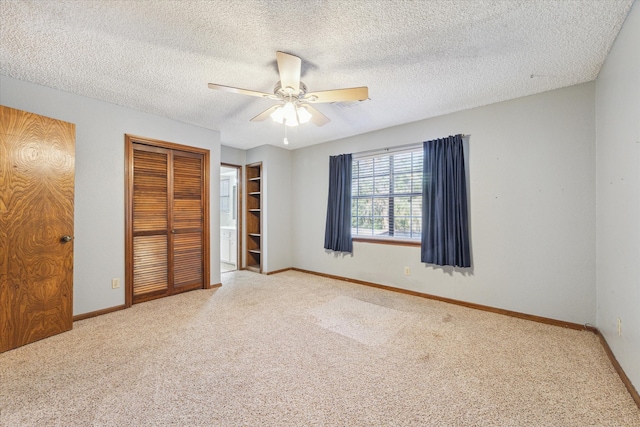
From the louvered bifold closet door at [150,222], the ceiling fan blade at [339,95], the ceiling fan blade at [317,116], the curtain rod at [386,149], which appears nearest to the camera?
the ceiling fan blade at [339,95]

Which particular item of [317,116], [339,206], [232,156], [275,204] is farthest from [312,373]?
[232,156]

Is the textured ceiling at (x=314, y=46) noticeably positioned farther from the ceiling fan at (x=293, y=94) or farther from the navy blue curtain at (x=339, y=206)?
the navy blue curtain at (x=339, y=206)

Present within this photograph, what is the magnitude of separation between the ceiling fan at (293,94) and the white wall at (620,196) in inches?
67.1

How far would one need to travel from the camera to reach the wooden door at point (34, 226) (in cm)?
220

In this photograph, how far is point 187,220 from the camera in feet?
12.5

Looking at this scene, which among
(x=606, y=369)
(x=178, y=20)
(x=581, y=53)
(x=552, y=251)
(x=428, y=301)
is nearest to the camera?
(x=178, y=20)

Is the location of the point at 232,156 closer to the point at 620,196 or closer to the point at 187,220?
the point at 187,220

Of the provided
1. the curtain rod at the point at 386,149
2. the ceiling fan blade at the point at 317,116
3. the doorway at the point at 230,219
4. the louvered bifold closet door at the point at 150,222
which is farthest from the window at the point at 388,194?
the louvered bifold closet door at the point at 150,222

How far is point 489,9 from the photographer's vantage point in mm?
1648

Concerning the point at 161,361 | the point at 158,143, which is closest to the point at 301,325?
the point at 161,361

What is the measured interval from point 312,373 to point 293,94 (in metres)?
2.20

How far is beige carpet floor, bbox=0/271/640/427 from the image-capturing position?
153cm

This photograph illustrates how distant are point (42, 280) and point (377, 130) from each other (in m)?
4.24

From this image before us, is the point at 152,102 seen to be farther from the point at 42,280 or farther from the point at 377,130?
the point at 377,130
